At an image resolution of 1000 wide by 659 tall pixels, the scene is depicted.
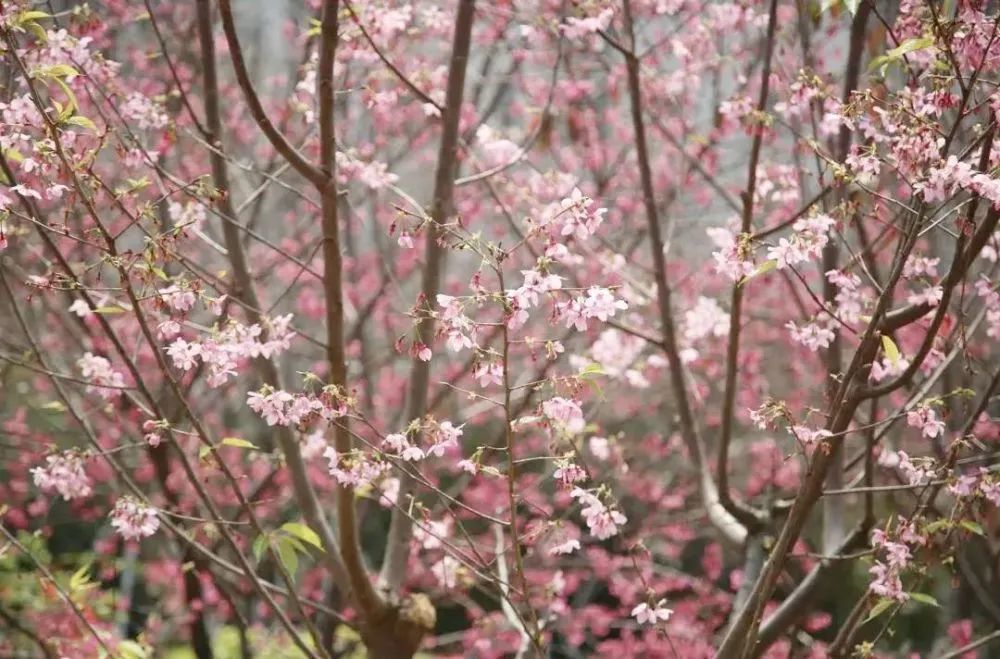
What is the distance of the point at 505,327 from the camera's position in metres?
2.19

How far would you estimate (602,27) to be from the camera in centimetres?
386

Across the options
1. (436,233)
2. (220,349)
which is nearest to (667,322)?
(436,233)

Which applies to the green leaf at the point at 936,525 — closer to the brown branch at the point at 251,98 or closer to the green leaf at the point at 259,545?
the green leaf at the point at 259,545

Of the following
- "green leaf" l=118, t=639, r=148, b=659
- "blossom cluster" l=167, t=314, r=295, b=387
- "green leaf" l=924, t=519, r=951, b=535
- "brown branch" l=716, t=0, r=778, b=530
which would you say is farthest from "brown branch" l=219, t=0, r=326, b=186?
"green leaf" l=924, t=519, r=951, b=535

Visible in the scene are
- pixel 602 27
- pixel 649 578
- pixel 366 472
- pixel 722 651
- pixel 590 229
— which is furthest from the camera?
pixel 649 578

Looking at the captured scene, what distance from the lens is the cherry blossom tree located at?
254cm

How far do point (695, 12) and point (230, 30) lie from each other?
3.41 meters

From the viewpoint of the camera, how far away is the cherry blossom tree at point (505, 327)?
2.54 m

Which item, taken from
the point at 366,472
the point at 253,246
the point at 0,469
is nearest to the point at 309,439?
the point at 366,472

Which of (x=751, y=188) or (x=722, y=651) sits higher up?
(x=751, y=188)

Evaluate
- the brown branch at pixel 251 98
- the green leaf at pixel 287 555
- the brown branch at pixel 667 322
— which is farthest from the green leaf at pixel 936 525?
the brown branch at pixel 251 98

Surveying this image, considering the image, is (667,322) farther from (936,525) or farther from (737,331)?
(936,525)

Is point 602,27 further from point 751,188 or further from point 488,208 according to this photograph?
point 488,208

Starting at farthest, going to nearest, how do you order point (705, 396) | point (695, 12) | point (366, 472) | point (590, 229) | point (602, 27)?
point (705, 396) < point (695, 12) < point (602, 27) < point (366, 472) < point (590, 229)
